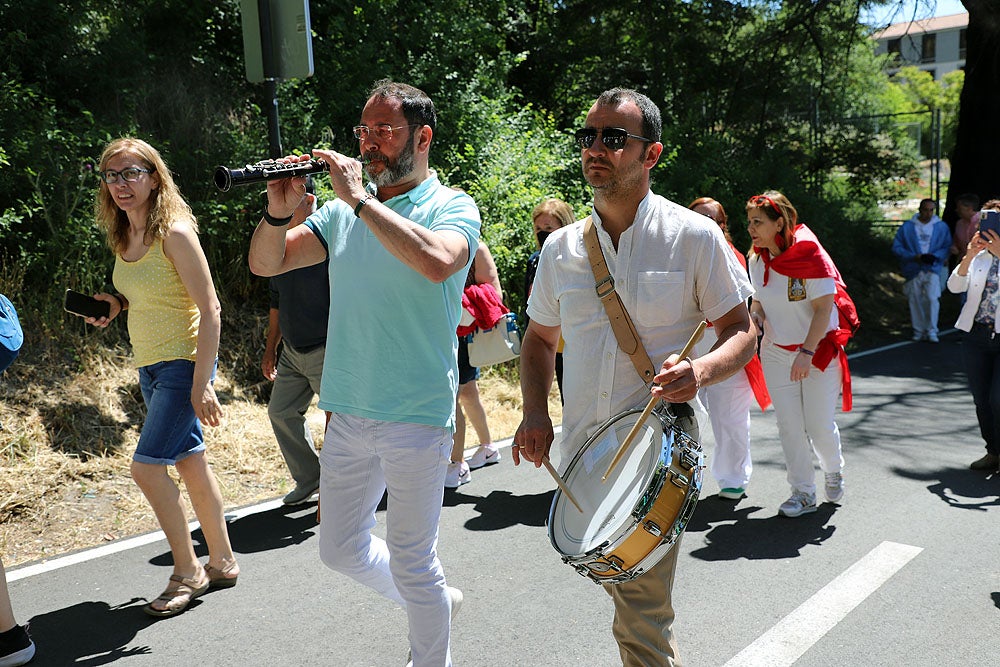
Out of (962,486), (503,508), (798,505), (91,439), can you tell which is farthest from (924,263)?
(91,439)

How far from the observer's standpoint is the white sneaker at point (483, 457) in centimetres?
696

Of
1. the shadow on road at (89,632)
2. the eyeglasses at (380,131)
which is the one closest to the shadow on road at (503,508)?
the shadow on road at (89,632)

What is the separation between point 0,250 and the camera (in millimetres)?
8016

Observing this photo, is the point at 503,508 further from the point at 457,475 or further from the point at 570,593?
the point at 570,593

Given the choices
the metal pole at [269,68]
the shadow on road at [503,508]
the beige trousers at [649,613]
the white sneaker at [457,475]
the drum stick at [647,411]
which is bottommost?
the shadow on road at [503,508]

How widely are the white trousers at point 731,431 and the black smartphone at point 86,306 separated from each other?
3645 millimetres

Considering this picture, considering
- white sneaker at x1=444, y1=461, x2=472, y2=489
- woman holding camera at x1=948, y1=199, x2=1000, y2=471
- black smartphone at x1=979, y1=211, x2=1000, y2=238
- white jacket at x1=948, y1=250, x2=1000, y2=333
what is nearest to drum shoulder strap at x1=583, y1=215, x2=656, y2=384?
white sneaker at x1=444, y1=461, x2=472, y2=489

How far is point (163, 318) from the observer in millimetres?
→ 4270

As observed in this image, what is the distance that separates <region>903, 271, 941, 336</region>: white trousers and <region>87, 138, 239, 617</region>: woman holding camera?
1140 centimetres

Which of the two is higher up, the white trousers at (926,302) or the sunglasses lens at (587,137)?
the sunglasses lens at (587,137)

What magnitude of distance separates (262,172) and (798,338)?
12.5 ft

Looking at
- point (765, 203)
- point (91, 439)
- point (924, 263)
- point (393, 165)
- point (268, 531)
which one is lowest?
point (268, 531)

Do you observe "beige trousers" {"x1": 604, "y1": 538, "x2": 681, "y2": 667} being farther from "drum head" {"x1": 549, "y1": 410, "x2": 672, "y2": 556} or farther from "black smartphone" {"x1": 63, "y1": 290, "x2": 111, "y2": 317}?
"black smartphone" {"x1": 63, "y1": 290, "x2": 111, "y2": 317}

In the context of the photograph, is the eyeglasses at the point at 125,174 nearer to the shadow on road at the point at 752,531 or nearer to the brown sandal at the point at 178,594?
the brown sandal at the point at 178,594
